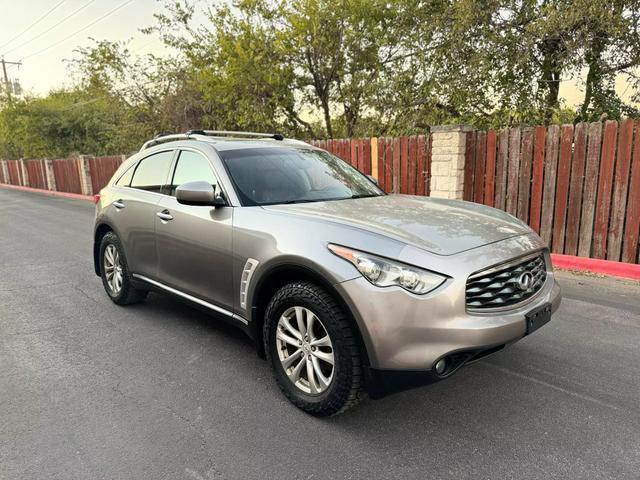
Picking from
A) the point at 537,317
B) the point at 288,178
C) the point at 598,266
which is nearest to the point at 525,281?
the point at 537,317

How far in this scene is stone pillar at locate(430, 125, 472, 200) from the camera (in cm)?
758

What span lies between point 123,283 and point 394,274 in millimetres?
3407

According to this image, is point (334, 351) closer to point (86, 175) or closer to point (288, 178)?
point (288, 178)

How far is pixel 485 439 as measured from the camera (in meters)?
2.53

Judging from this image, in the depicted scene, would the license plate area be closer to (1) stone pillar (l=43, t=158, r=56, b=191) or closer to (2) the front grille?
(2) the front grille

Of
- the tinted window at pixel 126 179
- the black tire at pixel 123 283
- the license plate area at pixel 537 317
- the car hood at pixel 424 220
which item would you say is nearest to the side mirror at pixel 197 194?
the car hood at pixel 424 220

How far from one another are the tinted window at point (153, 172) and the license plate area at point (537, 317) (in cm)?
318

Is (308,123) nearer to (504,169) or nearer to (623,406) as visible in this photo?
(504,169)

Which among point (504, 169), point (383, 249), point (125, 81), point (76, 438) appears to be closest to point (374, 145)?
point (504, 169)

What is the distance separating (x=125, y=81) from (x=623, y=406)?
2326 centimetres

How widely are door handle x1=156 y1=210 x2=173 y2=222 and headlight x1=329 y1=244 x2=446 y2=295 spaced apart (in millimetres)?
2002

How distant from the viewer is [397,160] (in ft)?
29.3

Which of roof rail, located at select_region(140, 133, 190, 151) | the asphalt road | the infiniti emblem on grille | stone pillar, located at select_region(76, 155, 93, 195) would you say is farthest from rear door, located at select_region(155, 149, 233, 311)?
stone pillar, located at select_region(76, 155, 93, 195)

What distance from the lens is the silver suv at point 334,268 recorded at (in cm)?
233
